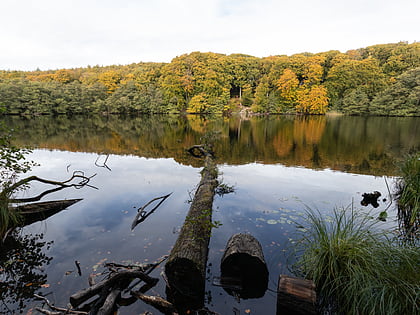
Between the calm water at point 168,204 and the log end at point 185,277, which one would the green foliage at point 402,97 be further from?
the log end at point 185,277

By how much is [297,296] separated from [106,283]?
9.58 feet

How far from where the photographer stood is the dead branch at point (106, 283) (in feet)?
11.6

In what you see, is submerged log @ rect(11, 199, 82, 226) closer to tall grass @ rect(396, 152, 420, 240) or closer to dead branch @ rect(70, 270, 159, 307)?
dead branch @ rect(70, 270, 159, 307)

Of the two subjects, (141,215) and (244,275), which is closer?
(244,275)

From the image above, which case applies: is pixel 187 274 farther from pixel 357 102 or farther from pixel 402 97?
pixel 357 102

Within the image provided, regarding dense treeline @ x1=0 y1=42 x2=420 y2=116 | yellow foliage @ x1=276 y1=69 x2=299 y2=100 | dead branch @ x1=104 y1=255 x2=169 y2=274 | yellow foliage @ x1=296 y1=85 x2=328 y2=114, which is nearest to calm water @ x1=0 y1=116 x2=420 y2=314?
dead branch @ x1=104 y1=255 x2=169 y2=274

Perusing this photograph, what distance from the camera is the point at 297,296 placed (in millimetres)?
3297

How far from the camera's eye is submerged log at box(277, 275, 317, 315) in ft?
10.7

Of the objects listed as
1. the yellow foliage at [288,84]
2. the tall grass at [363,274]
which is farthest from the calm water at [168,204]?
the yellow foliage at [288,84]

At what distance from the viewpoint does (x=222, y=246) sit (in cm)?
550

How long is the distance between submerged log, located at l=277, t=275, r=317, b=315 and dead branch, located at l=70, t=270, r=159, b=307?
2.24 metres

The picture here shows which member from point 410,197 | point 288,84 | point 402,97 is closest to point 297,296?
point 410,197

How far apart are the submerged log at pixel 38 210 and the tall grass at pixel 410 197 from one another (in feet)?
31.5

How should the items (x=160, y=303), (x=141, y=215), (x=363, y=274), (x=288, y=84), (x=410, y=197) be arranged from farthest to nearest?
(x=288, y=84), (x=141, y=215), (x=410, y=197), (x=160, y=303), (x=363, y=274)
